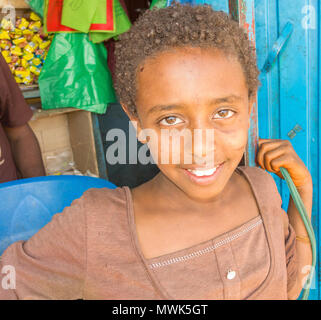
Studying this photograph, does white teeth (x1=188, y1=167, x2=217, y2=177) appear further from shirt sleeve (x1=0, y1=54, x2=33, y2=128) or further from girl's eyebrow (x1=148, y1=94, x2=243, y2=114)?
shirt sleeve (x1=0, y1=54, x2=33, y2=128)

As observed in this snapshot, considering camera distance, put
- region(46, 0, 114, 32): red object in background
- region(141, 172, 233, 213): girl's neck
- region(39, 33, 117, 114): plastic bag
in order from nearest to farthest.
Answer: region(141, 172, 233, 213): girl's neck, region(46, 0, 114, 32): red object in background, region(39, 33, 117, 114): plastic bag

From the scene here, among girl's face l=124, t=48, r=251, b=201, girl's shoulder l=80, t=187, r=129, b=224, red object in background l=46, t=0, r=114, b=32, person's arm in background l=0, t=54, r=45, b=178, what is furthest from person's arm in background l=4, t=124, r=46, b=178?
girl's face l=124, t=48, r=251, b=201

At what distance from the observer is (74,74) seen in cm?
239

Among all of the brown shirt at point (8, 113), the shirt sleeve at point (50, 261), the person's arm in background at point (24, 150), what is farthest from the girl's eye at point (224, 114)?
the person's arm in background at point (24, 150)

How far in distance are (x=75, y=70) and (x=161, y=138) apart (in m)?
1.77

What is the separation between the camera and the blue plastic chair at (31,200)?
4.06 feet

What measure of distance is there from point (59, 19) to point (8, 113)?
906 mm

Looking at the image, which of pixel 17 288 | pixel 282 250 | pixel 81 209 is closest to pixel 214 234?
pixel 282 250

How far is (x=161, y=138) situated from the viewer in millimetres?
795

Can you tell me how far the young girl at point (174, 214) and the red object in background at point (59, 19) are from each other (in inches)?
57.0

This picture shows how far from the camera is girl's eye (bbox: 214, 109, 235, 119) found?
782mm

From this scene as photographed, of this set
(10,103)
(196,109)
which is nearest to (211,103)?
(196,109)

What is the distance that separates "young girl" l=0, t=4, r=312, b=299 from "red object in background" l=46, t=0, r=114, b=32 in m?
1.45

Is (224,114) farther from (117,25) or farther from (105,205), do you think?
(117,25)
